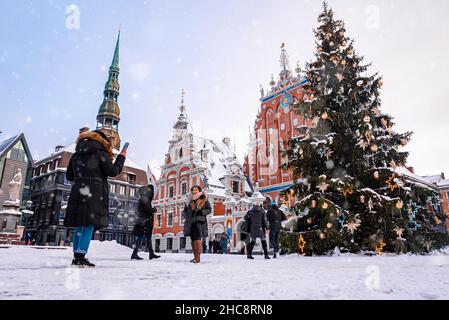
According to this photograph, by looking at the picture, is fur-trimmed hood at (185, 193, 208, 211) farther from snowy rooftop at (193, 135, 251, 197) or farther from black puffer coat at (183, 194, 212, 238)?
snowy rooftop at (193, 135, 251, 197)

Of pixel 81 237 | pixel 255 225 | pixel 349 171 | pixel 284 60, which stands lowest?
pixel 81 237

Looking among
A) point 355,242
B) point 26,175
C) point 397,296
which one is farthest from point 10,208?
point 26,175

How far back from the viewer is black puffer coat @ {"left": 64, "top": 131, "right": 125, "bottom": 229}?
4.16 metres

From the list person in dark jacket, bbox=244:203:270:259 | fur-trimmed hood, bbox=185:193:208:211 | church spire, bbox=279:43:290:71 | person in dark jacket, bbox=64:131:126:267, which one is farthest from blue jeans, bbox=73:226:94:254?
church spire, bbox=279:43:290:71

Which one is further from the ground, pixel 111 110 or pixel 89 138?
pixel 111 110

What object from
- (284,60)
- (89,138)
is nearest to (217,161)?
(284,60)

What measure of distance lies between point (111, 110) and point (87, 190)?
2087 inches

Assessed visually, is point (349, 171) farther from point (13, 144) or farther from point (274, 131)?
point (13, 144)

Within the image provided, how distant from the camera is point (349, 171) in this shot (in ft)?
Result: 32.9

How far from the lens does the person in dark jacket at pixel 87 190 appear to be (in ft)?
13.7

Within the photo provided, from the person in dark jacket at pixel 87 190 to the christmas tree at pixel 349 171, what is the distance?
652 cm

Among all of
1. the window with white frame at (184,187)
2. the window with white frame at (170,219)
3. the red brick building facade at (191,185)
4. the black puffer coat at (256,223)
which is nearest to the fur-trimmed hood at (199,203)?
the black puffer coat at (256,223)

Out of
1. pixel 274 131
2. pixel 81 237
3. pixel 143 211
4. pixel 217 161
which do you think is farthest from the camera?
pixel 217 161
